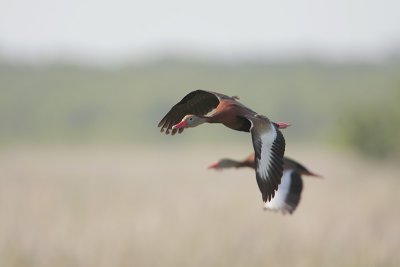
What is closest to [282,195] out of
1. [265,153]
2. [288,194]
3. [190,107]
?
[288,194]

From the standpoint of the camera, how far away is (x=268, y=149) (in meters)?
5.19

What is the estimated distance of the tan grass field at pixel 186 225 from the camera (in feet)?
35.9

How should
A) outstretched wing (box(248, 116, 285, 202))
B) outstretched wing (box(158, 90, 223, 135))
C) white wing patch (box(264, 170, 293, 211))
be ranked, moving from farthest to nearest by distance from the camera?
white wing patch (box(264, 170, 293, 211)) → outstretched wing (box(158, 90, 223, 135)) → outstretched wing (box(248, 116, 285, 202))

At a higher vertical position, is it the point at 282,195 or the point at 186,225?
the point at 282,195

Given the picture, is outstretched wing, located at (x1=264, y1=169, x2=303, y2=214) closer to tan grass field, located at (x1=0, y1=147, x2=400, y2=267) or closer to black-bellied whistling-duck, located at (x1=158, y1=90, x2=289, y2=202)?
black-bellied whistling-duck, located at (x1=158, y1=90, x2=289, y2=202)

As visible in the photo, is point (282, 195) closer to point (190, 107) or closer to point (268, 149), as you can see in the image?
point (190, 107)

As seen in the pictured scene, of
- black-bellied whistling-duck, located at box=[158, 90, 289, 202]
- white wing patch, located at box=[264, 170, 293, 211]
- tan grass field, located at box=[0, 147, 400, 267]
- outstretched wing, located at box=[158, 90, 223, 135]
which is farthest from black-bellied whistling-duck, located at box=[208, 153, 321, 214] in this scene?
tan grass field, located at box=[0, 147, 400, 267]

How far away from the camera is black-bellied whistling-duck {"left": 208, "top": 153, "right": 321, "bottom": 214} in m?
7.50

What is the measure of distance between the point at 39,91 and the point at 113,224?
6204 centimetres

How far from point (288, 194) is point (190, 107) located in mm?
1963

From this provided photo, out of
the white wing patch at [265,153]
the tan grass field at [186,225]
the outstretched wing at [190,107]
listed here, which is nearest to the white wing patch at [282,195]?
the outstretched wing at [190,107]

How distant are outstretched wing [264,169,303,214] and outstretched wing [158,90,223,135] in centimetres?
159

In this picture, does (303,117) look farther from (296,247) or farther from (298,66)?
(296,247)

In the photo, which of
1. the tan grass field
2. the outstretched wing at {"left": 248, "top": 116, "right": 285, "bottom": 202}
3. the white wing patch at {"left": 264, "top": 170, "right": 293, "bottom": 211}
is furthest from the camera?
the tan grass field
